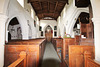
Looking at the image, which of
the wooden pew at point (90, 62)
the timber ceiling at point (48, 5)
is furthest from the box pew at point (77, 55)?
the timber ceiling at point (48, 5)

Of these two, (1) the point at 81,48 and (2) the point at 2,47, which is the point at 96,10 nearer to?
(1) the point at 81,48

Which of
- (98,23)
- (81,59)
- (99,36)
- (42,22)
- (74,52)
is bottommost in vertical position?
(81,59)

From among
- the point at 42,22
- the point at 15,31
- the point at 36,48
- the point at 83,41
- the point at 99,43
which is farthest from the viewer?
the point at 42,22

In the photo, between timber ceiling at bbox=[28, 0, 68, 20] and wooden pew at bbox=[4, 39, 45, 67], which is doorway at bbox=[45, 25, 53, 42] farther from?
wooden pew at bbox=[4, 39, 45, 67]

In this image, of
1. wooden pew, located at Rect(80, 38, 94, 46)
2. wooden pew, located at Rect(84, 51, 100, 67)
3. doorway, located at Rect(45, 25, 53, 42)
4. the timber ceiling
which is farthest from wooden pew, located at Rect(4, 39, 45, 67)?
doorway, located at Rect(45, 25, 53, 42)

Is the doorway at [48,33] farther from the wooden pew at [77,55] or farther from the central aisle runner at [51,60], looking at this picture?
the wooden pew at [77,55]

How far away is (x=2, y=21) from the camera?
85.2 inches

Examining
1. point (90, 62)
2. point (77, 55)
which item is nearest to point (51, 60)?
point (77, 55)

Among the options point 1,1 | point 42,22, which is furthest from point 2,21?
point 42,22

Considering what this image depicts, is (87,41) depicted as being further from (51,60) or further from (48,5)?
(48,5)

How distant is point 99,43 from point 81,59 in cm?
78

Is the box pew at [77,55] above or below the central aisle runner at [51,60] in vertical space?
above

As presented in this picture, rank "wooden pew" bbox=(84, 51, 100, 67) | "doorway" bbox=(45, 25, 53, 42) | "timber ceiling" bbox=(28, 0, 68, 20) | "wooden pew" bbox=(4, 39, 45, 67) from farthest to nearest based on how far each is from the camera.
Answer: "doorway" bbox=(45, 25, 53, 42) → "timber ceiling" bbox=(28, 0, 68, 20) → "wooden pew" bbox=(4, 39, 45, 67) → "wooden pew" bbox=(84, 51, 100, 67)

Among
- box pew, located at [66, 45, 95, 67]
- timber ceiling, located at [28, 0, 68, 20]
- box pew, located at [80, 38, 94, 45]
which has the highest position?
timber ceiling, located at [28, 0, 68, 20]
